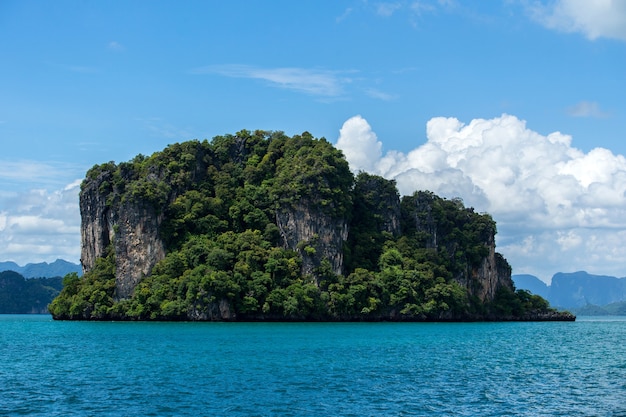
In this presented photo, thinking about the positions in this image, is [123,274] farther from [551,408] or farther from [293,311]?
[551,408]

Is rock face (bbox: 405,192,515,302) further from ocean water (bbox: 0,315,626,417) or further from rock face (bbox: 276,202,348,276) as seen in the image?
ocean water (bbox: 0,315,626,417)

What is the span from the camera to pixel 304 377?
3884 cm

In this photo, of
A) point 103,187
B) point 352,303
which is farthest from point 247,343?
point 103,187

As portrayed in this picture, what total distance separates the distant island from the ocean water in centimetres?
3124

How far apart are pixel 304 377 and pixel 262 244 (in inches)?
2564

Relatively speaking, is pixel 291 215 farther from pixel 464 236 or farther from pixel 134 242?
pixel 464 236

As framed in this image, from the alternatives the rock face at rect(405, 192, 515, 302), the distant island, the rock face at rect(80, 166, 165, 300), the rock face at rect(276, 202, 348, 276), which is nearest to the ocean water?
the distant island

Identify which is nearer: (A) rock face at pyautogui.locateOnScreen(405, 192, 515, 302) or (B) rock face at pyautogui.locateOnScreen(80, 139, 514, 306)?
(B) rock face at pyautogui.locateOnScreen(80, 139, 514, 306)

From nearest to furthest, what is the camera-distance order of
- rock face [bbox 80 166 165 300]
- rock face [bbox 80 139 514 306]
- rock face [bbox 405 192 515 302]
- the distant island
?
1. the distant island
2. rock face [bbox 80 166 165 300]
3. rock face [bbox 80 139 514 306]
4. rock face [bbox 405 192 515 302]

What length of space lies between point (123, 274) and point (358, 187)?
4081 centimetres

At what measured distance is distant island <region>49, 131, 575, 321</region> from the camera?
9662 centimetres

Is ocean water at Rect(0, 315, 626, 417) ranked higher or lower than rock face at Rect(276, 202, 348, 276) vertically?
lower

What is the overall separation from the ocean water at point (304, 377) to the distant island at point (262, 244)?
3124 cm

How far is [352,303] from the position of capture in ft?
327
